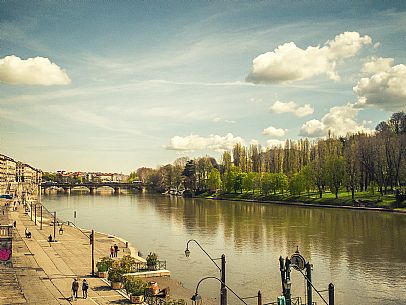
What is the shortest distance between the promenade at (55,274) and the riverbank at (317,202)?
60.5 metres

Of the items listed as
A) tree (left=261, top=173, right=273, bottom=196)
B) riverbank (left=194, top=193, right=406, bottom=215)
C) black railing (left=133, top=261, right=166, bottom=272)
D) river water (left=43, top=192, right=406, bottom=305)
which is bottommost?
river water (left=43, top=192, right=406, bottom=305)

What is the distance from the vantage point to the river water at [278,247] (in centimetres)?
3684

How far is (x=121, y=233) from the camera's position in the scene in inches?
2805

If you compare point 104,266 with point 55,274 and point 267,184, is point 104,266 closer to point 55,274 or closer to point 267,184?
point 55,274

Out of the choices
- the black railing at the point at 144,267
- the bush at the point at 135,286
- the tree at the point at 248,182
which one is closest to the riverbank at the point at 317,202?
the tree at the point at 248,182

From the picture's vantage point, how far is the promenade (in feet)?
98.0

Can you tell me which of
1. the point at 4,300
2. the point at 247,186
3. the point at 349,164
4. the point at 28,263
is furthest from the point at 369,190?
the point at 4,300

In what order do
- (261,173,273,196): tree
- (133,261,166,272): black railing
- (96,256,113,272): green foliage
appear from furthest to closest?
(261,173,273,196): tree, (133,261,166,272): black railing, (96,256,113,272): green foliage

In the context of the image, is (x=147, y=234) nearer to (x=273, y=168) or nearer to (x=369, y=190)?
(x=369, y=190)

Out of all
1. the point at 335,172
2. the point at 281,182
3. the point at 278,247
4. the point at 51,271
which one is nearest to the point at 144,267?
the point at 51,271

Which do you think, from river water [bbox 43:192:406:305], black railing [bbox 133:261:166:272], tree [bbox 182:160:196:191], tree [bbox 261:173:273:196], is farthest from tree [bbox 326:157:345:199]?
black railing [bbox 133:261:166:272]

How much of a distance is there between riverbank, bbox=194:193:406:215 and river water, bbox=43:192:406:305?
5.00 metres

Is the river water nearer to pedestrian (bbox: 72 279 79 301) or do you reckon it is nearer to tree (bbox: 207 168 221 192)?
pedestrian (bbox: 72 279 79 301)

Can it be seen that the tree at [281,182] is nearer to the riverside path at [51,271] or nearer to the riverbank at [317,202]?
the riverbank at [317,202]
